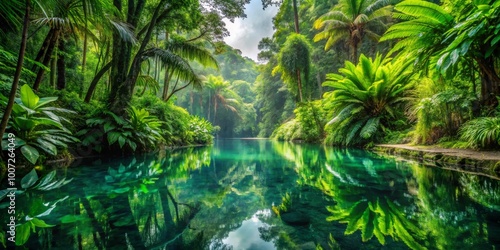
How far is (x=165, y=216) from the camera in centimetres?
165

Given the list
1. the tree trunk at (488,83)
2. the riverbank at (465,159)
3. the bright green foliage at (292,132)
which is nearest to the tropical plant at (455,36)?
the tree trunk at (488,83)

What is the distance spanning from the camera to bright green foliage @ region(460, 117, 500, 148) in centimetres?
325

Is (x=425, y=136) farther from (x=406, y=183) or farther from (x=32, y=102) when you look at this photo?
(x=32, y=102)

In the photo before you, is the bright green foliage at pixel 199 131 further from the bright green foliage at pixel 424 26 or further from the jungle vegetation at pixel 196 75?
the bright green foliage at pixel 424 26

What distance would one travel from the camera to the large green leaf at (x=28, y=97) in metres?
3.08

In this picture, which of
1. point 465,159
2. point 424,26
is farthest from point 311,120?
point 465,159

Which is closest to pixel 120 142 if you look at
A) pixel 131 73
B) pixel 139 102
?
pixel 131 73

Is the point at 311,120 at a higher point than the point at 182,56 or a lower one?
lower

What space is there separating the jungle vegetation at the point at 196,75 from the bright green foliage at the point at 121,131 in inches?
1.2

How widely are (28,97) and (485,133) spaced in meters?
6.40

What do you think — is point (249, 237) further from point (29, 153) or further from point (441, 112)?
point (441, 112)

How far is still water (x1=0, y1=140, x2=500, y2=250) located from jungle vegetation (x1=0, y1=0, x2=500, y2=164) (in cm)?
91

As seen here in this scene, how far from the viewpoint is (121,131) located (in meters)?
5.51

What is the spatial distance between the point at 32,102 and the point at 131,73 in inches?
116
